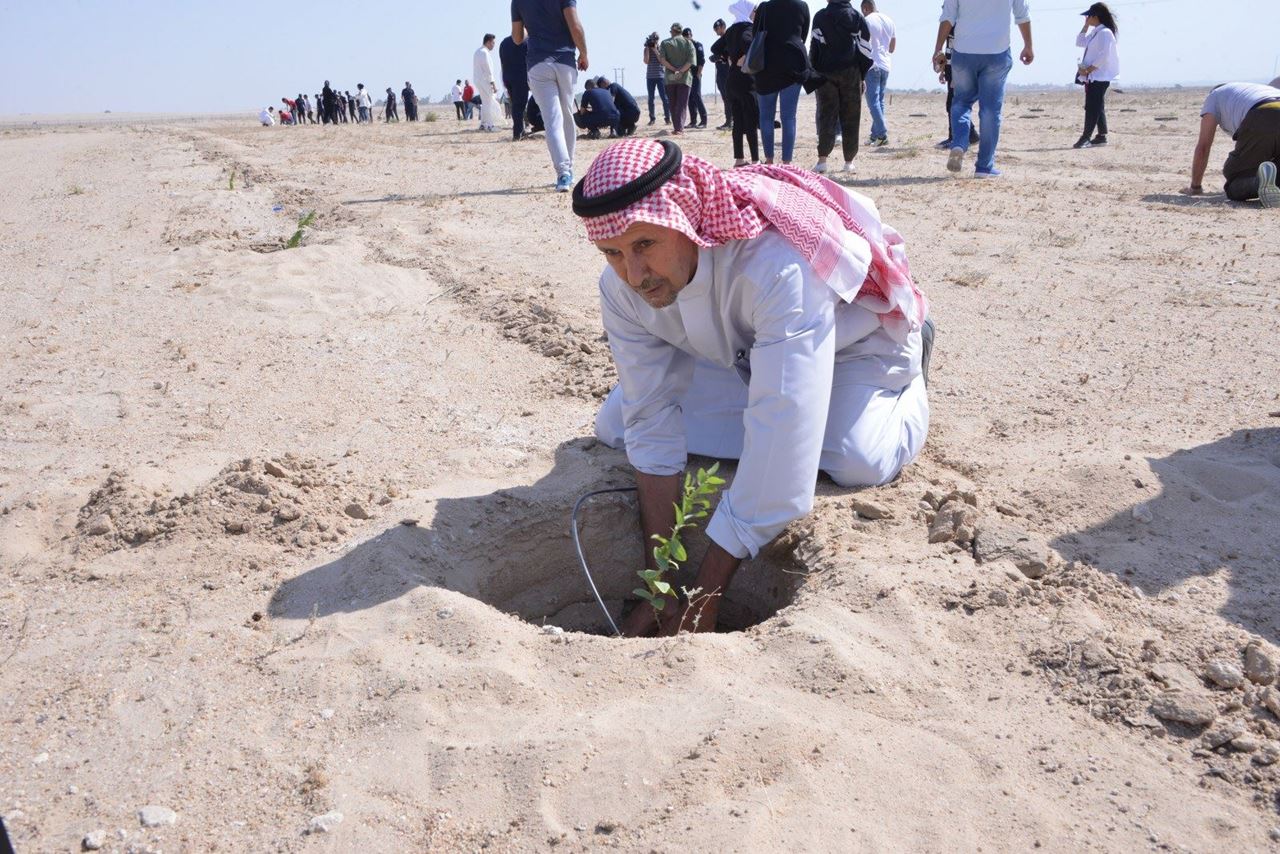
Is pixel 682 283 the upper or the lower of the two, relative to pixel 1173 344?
upper

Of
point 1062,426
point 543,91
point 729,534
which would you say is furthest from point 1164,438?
point 543,91

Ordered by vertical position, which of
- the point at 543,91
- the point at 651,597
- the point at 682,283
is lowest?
the point at 651,597

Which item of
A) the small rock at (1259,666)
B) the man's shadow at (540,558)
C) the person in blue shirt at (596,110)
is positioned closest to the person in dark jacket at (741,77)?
the person in blue shirt at (596,110)

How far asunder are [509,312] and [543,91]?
343 centimetres

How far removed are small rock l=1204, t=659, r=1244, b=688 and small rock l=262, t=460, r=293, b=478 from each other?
252 cm

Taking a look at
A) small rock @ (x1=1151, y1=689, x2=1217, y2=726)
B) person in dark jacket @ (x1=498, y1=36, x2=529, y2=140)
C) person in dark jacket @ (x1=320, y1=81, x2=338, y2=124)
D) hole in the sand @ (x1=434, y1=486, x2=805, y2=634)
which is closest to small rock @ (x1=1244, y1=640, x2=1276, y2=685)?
small rock @ (x1=1151, y1=689, x2=1217, y2=726)

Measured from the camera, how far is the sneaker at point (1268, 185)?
644 centimetres

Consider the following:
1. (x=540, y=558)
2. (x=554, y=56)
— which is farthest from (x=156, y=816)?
(x=554, y=56)

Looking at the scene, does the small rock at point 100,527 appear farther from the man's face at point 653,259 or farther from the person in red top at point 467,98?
the person in red top at point 467,98

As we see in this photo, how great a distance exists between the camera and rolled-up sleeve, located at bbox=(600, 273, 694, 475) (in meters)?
2.86

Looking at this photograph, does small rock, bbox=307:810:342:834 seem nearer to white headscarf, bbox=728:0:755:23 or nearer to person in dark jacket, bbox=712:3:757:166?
person in dark jacket, bbox=712:3:757:166

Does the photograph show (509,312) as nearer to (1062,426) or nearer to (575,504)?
(575,504)

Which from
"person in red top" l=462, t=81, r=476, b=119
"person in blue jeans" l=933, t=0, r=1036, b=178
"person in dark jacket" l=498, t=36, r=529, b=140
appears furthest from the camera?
"person in red top" l=462, t=81, r=476, b=119

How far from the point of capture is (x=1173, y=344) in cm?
419
